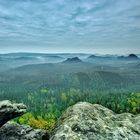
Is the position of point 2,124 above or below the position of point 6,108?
below

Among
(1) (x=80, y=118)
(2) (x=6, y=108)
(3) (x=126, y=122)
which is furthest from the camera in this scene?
(2) (x=6, y=108)

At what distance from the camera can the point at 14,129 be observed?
29.5 m

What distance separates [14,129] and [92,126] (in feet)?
35.9

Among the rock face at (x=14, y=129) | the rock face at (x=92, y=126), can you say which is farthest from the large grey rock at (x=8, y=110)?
the rock face at (x=92, y=126)

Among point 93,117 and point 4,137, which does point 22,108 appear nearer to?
point 4,137

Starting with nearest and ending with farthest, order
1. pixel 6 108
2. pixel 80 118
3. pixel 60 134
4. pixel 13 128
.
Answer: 1. pixel 60 134
2. pixel 80 118
3. pixel 6 108
4. pixel 13 128

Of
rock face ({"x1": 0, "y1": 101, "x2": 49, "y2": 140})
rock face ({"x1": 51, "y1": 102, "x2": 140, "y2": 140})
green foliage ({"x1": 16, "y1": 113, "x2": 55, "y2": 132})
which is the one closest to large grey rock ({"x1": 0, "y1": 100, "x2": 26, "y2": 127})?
rock face ({"x1": 0, "y1": 101, "x2": 49, "y2": 140})

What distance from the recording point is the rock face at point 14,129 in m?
27.7

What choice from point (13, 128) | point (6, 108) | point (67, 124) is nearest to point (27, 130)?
point (13, 128)

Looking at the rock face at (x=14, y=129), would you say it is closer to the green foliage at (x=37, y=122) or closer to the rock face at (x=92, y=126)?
the rock face at (x=92, y=126)

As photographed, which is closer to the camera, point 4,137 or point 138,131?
point 138,131

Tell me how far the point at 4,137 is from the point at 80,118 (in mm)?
10153

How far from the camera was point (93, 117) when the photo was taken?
24.4 metres

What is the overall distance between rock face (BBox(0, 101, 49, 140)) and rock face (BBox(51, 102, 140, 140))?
4873 millimetres
